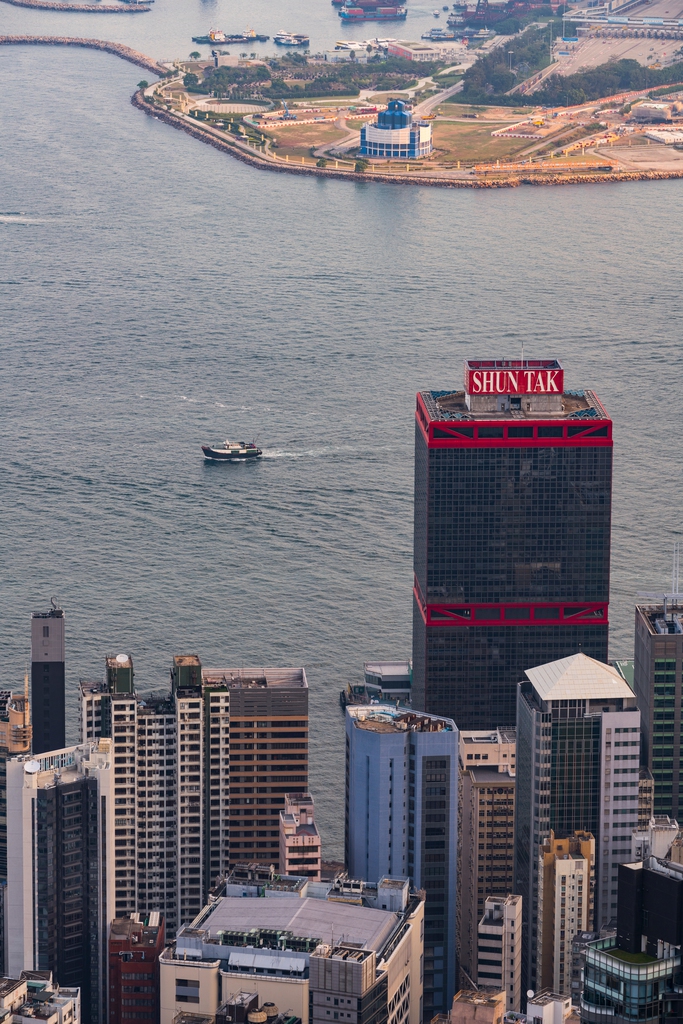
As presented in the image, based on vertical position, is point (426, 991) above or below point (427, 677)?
below

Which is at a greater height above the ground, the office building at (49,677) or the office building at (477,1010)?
the office building at (49,677)

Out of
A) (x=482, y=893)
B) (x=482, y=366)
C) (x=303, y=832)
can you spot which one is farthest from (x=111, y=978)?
(x=482, y=366)

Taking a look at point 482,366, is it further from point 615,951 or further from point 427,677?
point 615,951

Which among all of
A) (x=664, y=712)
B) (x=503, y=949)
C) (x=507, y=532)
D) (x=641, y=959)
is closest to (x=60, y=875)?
(x=503, y=949)

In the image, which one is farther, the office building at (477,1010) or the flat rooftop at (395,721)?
the flat rooftop at (395,721)

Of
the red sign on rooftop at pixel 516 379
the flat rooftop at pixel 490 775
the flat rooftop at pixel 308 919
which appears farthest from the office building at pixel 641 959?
the red sign on rooftop at pixel 516 379

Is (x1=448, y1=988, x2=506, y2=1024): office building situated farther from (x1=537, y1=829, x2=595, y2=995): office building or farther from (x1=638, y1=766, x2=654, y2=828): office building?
(x1=638, y1=766, x2=654, y2=828): office building

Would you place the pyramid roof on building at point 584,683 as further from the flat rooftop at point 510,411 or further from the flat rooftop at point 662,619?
the flat rooftop at point 510,411
